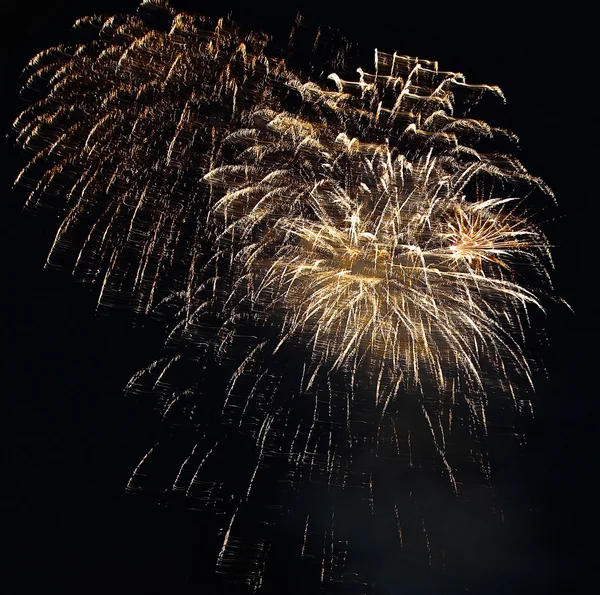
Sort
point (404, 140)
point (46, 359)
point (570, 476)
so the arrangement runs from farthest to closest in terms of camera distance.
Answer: point (570, 476)
point (46, 359)
point (404, 140)

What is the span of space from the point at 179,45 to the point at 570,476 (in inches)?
132

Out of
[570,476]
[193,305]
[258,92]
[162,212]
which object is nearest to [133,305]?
[193,305]

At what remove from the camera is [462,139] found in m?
2.86

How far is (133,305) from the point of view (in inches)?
115

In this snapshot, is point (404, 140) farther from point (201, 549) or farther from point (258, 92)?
point (201, 549)

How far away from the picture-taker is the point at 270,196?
266 centimetres

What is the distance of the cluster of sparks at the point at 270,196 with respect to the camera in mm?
2592

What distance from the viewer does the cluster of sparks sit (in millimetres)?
2592

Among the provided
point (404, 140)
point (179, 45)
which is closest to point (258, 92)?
point (179, 45)

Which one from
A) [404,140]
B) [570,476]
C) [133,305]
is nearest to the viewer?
[404,140]

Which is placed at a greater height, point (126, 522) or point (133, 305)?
point (133, 305)

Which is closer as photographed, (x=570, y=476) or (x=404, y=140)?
(x=404, y=140)

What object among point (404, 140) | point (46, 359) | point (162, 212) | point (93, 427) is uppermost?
point (404, 140)

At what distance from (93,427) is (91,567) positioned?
0.85 m
